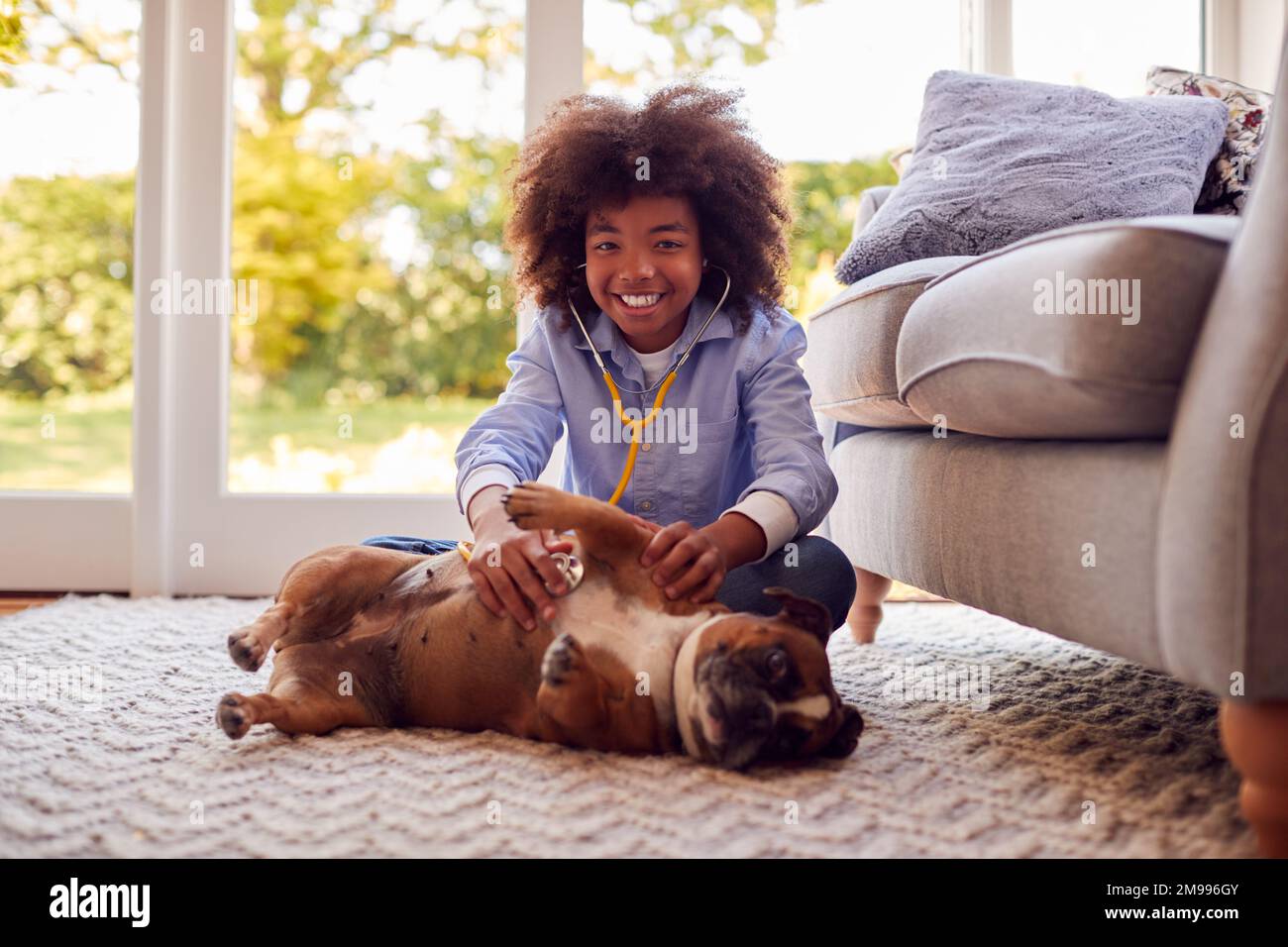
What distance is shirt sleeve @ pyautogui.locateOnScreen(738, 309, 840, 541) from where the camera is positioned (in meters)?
1.46

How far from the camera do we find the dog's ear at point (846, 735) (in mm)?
1175

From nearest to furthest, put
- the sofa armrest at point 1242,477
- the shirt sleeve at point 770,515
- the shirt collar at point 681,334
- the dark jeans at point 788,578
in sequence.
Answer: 1. the sofa armrest at point 1242,477
2. the shirt sleeve at point 770,515
3. the dark jeans at point 788,578
4. the shirt collar at point 681,334

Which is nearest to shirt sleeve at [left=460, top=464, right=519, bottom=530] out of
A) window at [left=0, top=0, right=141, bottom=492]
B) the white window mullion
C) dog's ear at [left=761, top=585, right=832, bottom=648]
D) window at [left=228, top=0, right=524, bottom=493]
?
dog's ear at [left=761, top=585, right=832, bottom=648]

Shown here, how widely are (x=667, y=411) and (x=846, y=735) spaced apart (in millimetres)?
644

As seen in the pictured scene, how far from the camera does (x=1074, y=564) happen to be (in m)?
1.07

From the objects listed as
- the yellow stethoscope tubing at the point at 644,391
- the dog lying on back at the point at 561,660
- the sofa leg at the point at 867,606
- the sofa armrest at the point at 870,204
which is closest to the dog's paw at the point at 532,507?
the dog lying on back at the point at 561,660

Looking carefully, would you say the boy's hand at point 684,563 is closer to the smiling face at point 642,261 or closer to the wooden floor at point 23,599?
the smiling face at point 642,261

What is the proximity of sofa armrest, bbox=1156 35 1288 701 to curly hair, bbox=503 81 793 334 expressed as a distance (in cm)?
87

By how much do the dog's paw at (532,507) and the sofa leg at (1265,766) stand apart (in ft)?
2.36

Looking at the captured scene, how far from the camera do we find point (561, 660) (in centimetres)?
113
